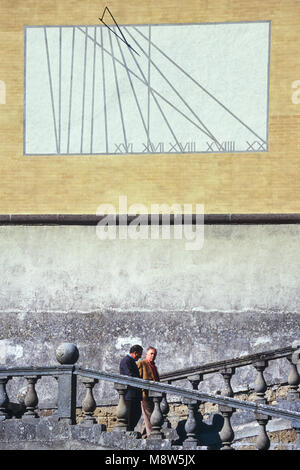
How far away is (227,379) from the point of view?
18703 millimetres

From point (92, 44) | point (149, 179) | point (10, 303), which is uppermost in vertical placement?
point (92, 44)

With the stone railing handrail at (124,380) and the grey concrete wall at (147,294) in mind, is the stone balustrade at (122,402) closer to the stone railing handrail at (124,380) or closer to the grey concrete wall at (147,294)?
the stone railing handrail at (124,380)

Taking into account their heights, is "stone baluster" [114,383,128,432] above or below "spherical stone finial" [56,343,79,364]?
below

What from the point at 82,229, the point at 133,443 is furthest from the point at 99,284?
the point at 133,443

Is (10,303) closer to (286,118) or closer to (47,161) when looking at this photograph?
(47,161)

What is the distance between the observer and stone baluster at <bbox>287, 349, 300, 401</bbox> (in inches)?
722

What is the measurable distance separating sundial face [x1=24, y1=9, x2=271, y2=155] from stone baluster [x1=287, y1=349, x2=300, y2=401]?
351cm

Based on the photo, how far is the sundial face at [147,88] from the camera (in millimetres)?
21312

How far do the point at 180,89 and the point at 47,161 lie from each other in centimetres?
206

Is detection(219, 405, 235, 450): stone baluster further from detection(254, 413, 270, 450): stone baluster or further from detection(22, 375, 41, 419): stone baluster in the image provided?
detection(22, 375, 41, 419): stone baluster

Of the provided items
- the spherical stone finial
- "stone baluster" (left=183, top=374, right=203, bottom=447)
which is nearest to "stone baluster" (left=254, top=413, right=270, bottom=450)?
"stone baluster" (left=183, top=374, right=203, bottom=447)

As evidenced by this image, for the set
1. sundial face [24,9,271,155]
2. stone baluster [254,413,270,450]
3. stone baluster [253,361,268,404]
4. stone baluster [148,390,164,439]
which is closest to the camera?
stone baluster [254,413,270,450]

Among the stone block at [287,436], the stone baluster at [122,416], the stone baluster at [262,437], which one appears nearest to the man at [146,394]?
the stone baluster at [122,416]

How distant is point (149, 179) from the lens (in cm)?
2131
